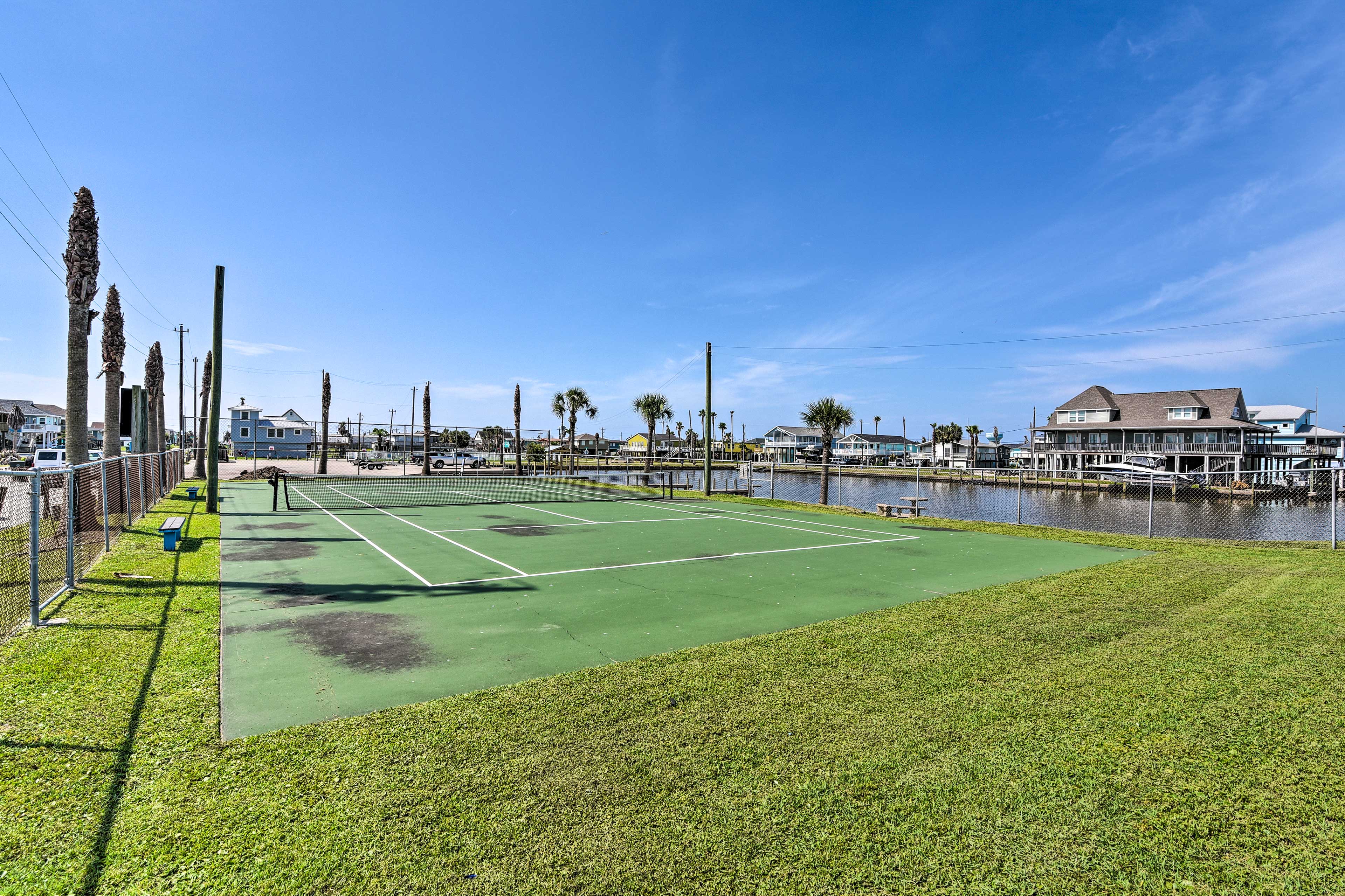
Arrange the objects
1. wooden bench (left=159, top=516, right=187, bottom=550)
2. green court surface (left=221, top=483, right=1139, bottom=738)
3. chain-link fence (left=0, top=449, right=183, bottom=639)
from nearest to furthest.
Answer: green court surface (left=221, top=483, right=1139, bottom=738)
chain-link fence (left=0, top=449, right=183, bottom=639)
wooden bench (left=159, top=516, right=187, bottom=550)

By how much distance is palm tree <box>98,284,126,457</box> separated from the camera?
18.4 metres

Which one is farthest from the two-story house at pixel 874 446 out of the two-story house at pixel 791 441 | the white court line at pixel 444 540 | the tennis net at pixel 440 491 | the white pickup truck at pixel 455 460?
the white court line at pixel 444 540

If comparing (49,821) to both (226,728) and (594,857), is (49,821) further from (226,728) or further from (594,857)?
(594,857)

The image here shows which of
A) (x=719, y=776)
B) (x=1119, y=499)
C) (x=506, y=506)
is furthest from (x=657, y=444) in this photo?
(x=719, y=776)

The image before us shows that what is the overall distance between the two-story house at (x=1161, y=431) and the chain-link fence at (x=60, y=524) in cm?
5961

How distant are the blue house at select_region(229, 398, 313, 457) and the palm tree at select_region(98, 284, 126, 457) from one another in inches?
1873

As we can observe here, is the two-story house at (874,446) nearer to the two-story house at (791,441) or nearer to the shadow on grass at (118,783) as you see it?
the two-story house at (791,441)

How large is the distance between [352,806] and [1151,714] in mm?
4965

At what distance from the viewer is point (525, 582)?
845 cm

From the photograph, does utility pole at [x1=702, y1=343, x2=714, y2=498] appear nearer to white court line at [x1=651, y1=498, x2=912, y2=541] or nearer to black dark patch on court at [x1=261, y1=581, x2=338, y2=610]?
white court line at [x1=651, y1=498, x2=912, y2=541]

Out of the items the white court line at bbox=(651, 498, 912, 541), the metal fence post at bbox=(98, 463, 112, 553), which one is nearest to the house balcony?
the white court line at bbox=(651, 498, 912, 541)

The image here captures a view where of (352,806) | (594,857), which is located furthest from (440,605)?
(594,857)

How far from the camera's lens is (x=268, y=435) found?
75375 millimetres

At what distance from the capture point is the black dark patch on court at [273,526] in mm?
13484
